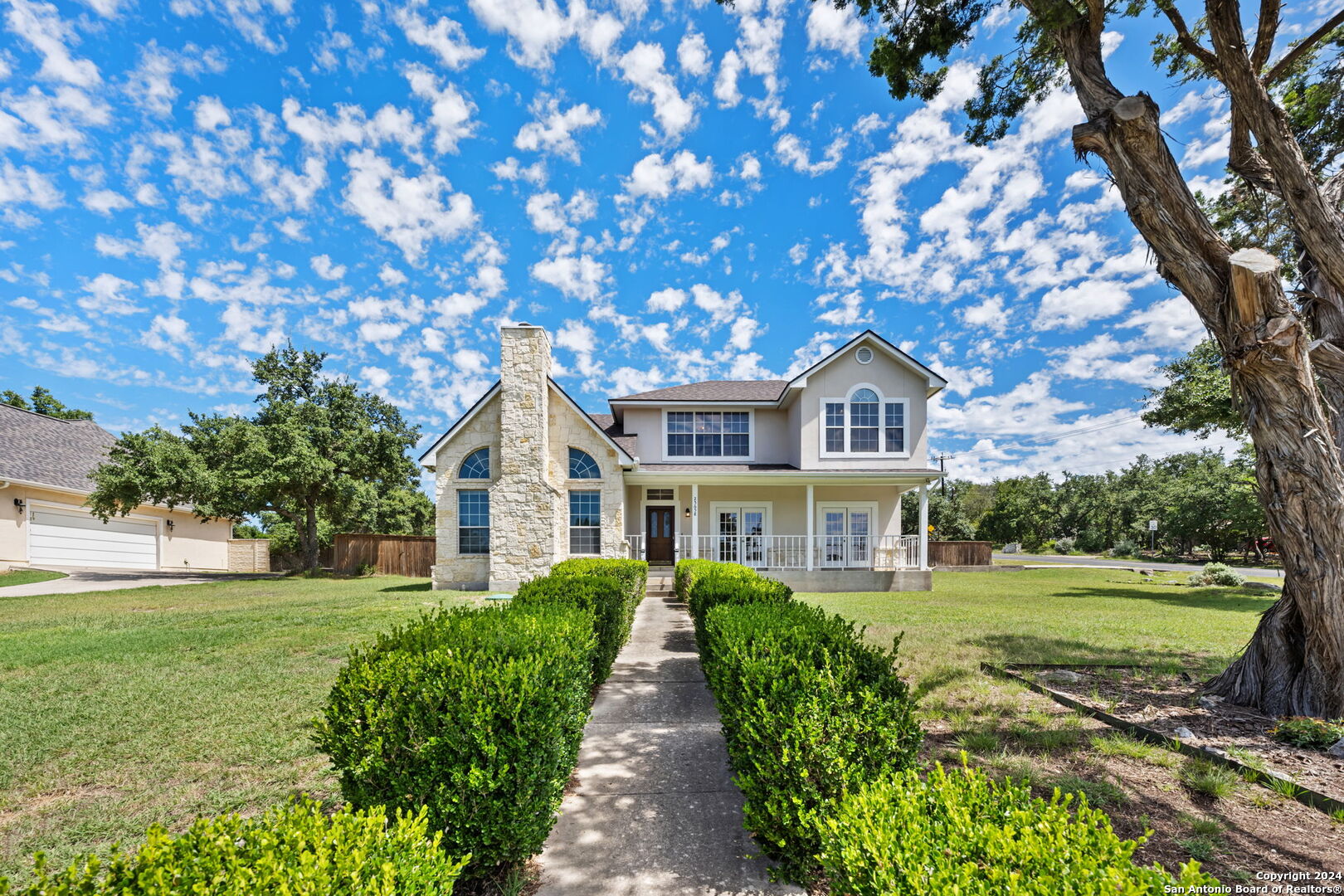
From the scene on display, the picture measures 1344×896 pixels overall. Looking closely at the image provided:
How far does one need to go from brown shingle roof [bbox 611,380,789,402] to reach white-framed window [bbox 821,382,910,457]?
1.89 metres

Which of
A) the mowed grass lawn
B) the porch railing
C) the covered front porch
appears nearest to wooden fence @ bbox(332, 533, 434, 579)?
the mowed grass lawn

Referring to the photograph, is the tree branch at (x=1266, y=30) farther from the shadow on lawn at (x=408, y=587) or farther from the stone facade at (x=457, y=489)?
the shadow on lawn at (x=408, y=587)

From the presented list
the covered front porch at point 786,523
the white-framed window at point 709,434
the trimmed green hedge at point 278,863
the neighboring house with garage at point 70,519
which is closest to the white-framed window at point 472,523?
the covered front porch at point 786,523

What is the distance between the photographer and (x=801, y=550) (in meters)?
16.7

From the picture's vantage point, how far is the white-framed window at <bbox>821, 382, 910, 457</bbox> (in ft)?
54.4

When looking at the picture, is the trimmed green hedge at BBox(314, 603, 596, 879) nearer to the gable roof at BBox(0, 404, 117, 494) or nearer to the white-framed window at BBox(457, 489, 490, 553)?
the white-framed window at BBox(457, 489, 490, 553)

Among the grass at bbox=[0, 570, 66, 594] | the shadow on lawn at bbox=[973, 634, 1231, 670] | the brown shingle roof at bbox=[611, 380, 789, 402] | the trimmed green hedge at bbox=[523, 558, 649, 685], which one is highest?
the brown shingle roof at bbox=[611, 380, 789, 402]

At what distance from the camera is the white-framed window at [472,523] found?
15.5 meters

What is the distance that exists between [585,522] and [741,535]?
4.97 meters

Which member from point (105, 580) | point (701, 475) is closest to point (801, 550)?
point (701, 475)

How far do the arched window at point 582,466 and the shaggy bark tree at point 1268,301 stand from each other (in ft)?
41.8

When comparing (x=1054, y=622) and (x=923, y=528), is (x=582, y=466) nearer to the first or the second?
(x=923, y=528)

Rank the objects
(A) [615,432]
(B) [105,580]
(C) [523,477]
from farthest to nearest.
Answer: (A) [615,432] < (B) [105,580] < (C) [523,477]

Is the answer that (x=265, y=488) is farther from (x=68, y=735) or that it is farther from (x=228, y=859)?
(x=228, y=859)
